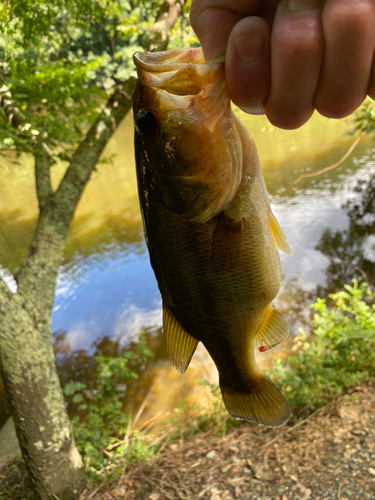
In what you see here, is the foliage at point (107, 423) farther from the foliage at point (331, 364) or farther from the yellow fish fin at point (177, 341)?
the yellow fish fin at point (177, 341)

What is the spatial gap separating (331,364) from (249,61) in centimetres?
365

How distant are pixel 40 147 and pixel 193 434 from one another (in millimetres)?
3702

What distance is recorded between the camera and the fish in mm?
1008

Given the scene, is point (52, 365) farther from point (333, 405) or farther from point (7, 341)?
point (333, 405)

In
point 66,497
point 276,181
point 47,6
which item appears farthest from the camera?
point 276,181

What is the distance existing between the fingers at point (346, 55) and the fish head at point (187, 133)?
268mm

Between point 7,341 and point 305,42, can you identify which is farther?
point 7,341

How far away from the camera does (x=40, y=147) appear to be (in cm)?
403

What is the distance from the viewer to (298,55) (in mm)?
776

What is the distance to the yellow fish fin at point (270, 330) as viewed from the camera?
4.80 ft

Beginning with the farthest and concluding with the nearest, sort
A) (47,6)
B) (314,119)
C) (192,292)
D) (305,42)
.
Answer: (314,119) < (47,6) < (192,292) < (305,42)

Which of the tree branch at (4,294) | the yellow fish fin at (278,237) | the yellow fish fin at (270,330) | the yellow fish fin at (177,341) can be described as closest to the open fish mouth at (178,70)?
the yellow fish fin at (278,237)

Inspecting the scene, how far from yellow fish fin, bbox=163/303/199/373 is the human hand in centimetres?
80

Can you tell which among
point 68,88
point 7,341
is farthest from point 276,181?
point 7,341
